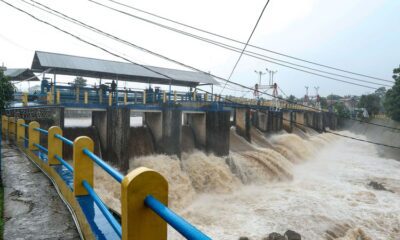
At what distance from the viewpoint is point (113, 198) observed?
11438 mm

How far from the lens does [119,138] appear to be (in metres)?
14.1

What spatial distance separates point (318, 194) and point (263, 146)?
7911 mm

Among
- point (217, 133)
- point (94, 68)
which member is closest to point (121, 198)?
point (217, 133)

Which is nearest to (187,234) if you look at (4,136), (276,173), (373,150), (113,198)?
(113,198)

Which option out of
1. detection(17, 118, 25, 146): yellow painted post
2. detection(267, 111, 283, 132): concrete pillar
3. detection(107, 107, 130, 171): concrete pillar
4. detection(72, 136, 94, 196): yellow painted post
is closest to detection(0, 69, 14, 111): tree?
detection(17, 118, 25, 146): yellow painted post

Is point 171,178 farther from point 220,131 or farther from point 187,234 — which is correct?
point 187,234

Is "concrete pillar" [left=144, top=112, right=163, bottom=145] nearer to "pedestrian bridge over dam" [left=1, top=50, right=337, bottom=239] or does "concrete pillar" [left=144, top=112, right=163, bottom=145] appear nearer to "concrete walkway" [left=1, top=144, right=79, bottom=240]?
"pedestrian bridge over dam" [left=1, top=50, right=337, bottom=239]

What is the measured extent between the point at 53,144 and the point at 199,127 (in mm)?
14657

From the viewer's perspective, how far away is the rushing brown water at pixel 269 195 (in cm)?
1162

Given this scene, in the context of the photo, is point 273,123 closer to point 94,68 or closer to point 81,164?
point 94,68

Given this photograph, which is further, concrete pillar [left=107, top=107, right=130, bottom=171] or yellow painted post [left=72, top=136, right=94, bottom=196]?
concrete pillar [left=107, top=107, right=130, bottom=171]

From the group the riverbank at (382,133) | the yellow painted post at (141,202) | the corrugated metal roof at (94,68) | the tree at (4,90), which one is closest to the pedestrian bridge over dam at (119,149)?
the yellow painted post at (141,202)

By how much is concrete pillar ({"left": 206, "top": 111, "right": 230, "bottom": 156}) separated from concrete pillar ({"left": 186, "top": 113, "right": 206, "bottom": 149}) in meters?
0.34

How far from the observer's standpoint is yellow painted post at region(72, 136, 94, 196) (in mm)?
3369
